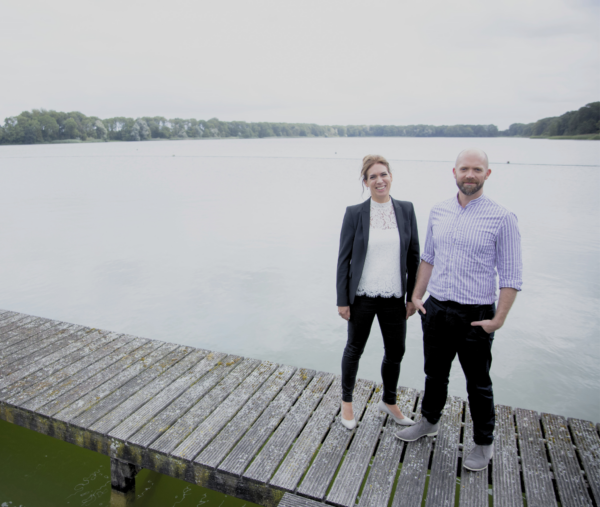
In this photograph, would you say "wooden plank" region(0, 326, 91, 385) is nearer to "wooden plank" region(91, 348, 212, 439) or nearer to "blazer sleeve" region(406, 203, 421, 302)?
"wooden plank" region(91, 348, 212, 439)

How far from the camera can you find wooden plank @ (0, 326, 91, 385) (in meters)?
3.17

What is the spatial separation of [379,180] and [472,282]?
0.65 m

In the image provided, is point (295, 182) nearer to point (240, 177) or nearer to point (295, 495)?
point (240, 177)

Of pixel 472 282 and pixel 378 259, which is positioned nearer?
pixel 472 282

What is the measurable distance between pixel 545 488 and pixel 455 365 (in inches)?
93.1

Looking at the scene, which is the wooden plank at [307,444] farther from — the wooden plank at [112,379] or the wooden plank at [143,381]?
the wooden plank at [112,379]

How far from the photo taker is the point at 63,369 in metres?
3.10

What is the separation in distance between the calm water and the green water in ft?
0.03

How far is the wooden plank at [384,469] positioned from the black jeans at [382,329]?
0.96 feet

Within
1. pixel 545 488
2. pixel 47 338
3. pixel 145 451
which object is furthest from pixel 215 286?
pixel 545 488

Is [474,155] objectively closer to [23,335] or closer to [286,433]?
[286,433]

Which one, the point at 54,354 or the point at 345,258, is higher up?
the point at 345,258

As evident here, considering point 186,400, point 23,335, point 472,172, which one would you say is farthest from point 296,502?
point 23,335

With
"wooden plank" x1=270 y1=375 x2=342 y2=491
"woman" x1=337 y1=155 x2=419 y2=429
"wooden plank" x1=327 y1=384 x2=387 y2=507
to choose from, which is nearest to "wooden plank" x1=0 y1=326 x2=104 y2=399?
"wooden plank" x1=270 y1=375 x2=342 y2=491
